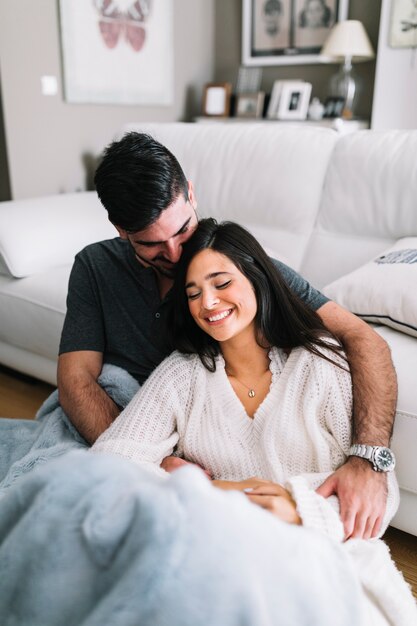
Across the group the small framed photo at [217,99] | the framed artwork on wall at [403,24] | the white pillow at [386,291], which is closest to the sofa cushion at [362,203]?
the white pillow at [386,291]

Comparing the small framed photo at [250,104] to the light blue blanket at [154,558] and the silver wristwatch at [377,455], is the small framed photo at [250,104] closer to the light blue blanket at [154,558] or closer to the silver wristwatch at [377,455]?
the silver wristwatch at [377,455]

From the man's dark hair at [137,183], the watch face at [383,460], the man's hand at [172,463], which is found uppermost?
the man's dark hair at [137,183]

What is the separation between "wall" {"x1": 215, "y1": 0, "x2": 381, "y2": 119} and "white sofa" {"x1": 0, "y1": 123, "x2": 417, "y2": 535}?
65.4 inches

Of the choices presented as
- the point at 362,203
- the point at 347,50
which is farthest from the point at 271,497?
the point at 347,50

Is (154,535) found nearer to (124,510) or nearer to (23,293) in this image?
(124,510)

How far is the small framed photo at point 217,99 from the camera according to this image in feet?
13.3

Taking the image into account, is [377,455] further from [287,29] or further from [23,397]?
[287,29]

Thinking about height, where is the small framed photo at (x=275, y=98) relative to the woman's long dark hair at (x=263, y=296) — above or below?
above

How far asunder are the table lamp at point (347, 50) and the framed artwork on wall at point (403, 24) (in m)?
0.16

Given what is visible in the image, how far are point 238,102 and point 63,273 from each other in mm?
2396

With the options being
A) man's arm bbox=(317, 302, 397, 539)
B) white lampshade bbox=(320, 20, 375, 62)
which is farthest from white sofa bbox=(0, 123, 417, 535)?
white lampshade bbox=(320, 20, 375, 62)

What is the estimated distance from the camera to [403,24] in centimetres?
338

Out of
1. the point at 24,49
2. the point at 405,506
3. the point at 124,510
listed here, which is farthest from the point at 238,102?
the point at 124,510

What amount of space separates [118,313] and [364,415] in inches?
27.0
